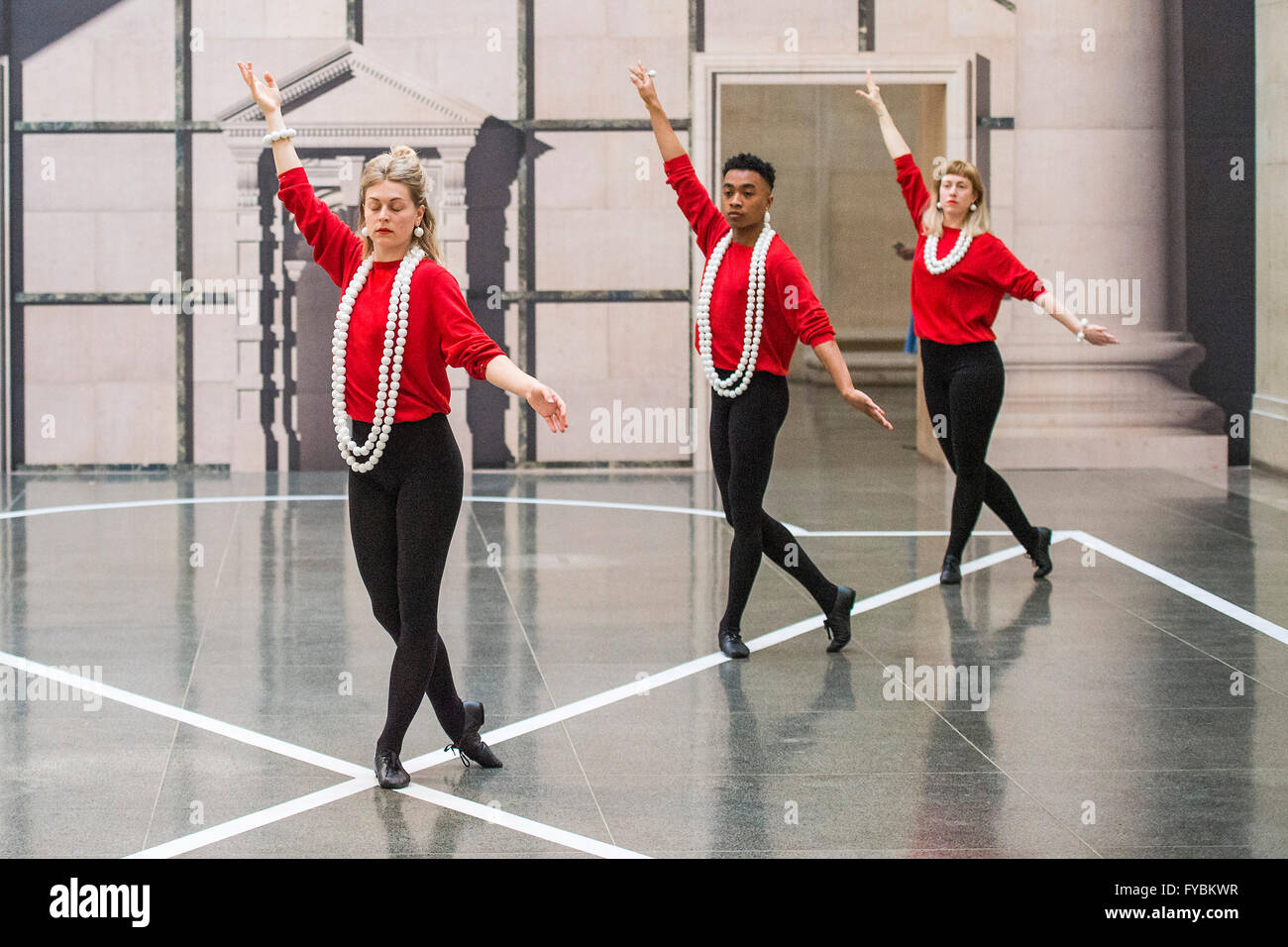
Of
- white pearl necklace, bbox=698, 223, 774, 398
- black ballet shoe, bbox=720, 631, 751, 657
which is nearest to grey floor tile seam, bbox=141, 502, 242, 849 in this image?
black ballet shoe, bbox=720, 631, 751, 657

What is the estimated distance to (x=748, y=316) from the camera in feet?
22.0

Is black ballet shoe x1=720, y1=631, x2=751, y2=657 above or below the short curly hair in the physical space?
below

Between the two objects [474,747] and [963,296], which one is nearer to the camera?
[474,747]

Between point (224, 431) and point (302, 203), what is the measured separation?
27.0 ft

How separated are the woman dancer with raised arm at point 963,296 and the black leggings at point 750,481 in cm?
151

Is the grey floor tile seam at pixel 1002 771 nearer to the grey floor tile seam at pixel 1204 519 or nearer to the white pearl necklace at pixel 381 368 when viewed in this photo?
the white pearl necklace at pixel 381 368

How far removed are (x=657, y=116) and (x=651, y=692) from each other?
2157mm

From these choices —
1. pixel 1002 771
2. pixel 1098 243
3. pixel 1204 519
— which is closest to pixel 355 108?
pixel 1098 243

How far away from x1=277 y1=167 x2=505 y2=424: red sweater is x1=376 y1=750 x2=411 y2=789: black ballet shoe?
3.23 feet

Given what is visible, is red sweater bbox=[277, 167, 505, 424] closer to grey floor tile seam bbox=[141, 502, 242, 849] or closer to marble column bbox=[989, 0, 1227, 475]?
grey floor tile seam bbox=[141, 502, 242, 849]

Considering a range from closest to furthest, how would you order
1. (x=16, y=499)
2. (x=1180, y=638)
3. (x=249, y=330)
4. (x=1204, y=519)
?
1. (x=1180, y=638)
2. (x=1204, y=519)
3. (x=16, y=499)
4. (x=249, y=330)

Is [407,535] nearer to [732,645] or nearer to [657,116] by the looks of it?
[732,645]

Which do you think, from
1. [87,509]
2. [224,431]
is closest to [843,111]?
[224,431]

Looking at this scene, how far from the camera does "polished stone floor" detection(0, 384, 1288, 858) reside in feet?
15.9
